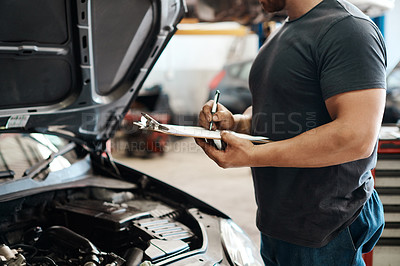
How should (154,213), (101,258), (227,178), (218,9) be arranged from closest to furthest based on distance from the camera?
(101,258), (154,213), (218,9), (227,178)

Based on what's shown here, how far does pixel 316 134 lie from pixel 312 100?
0.12m

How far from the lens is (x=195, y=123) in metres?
5.77

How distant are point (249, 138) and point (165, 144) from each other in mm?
4804

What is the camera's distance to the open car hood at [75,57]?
3.95ft

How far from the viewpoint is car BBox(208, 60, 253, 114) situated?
5691 mm

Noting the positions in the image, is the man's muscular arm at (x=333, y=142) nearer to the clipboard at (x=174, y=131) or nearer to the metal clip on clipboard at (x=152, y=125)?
the clipboard at (x=174, y=131)

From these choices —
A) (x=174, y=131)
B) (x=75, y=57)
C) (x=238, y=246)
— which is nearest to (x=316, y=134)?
(x=174, y=131)

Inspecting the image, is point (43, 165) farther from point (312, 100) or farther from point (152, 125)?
point (312, 100)

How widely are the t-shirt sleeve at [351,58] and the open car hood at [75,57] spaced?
741 millimetres

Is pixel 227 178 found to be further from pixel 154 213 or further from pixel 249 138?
pixel 249 138

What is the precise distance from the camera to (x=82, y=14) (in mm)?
1249

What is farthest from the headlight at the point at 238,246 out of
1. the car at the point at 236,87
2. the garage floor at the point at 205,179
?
the car at the point at 236,87

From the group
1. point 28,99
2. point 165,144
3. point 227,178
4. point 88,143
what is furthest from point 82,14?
point 165,144

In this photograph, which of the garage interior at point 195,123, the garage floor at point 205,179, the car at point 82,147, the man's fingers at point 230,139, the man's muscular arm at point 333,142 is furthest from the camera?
the garage floor at point 205,179
